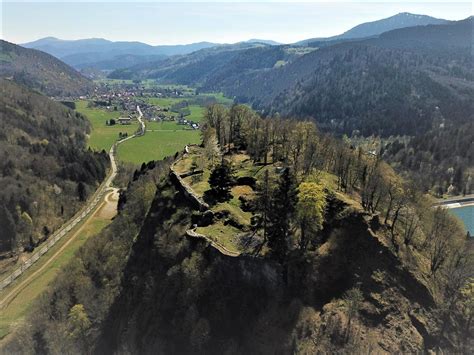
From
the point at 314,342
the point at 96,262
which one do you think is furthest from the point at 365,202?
the point at 96,262

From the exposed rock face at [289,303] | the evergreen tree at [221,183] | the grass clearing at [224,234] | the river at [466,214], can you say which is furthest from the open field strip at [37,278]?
the river at [466,214]

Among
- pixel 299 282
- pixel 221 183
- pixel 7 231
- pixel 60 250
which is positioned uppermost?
pixel 221 183

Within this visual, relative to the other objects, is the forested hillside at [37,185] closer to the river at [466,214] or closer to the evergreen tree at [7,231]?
the evergreen tree at [7,231]

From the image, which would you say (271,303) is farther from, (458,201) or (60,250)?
(458,201)

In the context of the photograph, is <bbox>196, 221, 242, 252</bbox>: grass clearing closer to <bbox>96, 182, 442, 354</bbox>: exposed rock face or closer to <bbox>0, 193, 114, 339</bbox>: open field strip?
<bbox>96, 182, 442, 354</bbox>: exposed rock face

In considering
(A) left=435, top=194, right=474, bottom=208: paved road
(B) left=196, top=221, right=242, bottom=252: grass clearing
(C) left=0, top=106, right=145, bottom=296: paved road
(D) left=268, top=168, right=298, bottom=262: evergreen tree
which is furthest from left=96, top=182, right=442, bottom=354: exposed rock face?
(A) left=435, top=194, right=474, bottom=208: paved road

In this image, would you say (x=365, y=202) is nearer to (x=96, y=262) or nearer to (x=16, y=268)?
(x=96, y=262)

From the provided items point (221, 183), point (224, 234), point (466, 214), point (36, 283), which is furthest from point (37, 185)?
point (466, 214)
